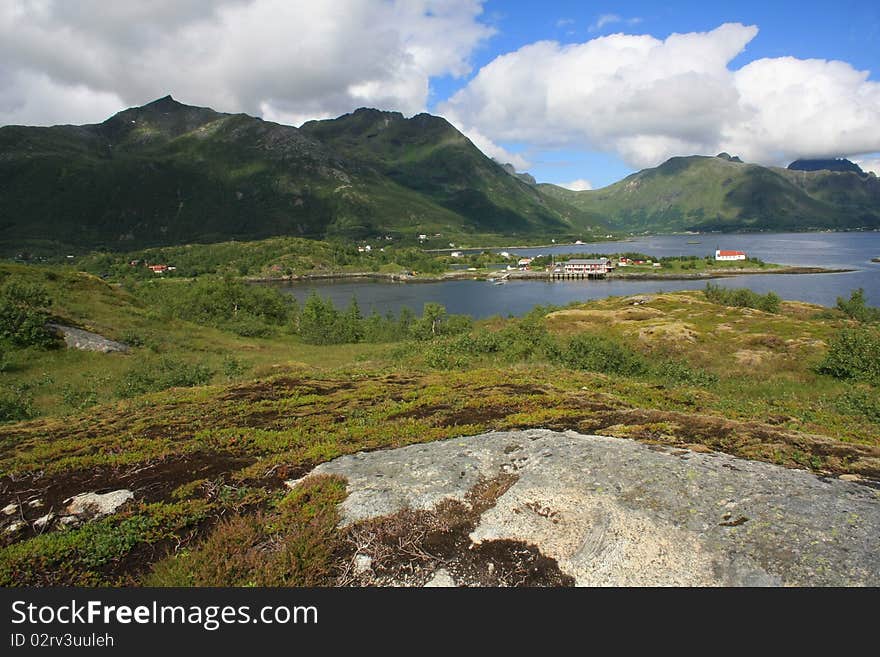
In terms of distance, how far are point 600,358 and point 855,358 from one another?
71.4 ft

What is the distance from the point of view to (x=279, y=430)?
16266 mm

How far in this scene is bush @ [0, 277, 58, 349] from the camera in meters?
42.0

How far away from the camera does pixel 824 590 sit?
6.75 m

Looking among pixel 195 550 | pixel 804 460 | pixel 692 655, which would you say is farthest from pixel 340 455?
pixel 804 460

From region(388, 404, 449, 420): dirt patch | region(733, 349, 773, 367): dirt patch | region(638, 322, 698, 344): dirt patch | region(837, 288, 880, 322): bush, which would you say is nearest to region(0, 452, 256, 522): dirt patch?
region(388, 404, 449, 420): dirt patch

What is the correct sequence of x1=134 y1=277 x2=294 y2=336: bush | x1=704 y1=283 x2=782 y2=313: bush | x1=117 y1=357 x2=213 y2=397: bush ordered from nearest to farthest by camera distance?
x1=117 y1=357 x2=213 y2=397: bush < x1=134 y1=277 x2=294 y2=336: bush < x1=704 y1=283 x2=782 y2=313: bush

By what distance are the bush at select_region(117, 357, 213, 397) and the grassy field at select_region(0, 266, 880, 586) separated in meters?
0.17

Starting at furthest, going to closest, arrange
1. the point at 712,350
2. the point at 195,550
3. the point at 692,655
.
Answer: the point at 712,350, the point at 195,550, the point at 692,655

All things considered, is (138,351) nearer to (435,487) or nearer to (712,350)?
(435,487)

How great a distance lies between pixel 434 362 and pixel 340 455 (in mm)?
23562

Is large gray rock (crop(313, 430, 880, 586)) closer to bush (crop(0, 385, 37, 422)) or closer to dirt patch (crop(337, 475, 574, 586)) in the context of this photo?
dirt patch (crop(337, 475, 574, 586))

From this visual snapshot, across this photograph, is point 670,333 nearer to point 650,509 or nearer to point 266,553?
point 650,509

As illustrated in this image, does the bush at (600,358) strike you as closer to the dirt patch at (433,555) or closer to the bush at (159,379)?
the dirt patch at (433,555)

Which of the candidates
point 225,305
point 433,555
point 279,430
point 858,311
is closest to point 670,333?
point 858,311
